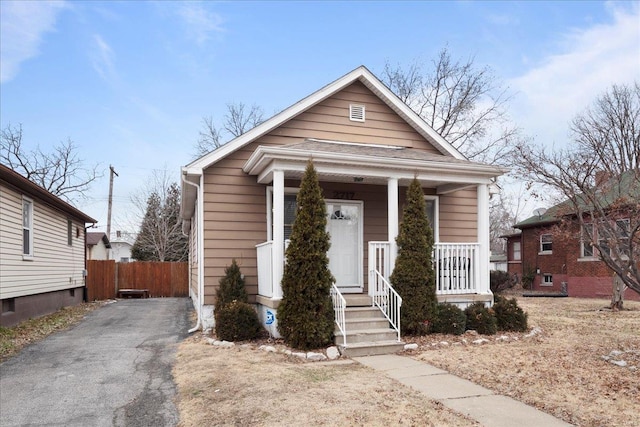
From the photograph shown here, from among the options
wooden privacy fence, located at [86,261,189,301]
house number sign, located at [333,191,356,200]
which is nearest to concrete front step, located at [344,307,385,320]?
house number sign, located at [333,191,356,200]

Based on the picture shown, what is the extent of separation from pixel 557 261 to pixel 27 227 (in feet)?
68.0

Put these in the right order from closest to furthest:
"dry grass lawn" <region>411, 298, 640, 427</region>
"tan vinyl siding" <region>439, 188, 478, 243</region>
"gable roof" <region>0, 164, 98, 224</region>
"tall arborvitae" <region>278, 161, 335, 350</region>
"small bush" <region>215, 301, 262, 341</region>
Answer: "dry grass lawn" <region>411, 298, 640, 427</region>
"tall arborvitae" <region>278, 161, 335, 350</region>
"small bush" <region>215, 301, 262, 341</region>
"gable roof" <region>0, 164, 98, 224</region>
"tan vinyl siding" <region>439, 188, 478, 243</region>

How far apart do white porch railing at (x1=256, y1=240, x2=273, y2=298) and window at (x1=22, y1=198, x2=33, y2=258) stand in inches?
255

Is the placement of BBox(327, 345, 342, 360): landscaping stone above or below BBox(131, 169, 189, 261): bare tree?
below

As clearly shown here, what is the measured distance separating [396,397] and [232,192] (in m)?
5.94

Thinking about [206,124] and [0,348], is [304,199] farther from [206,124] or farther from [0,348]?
[206,124]

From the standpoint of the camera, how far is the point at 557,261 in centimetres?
2245

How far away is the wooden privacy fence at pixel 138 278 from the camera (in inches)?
822

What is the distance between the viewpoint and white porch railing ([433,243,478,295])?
9.70 meters

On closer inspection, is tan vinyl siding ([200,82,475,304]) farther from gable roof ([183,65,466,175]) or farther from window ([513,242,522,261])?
window ([513,242,522,261])

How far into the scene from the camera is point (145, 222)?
3216 centimetres

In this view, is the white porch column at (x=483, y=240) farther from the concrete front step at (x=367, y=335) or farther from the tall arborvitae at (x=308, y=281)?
the tall arborvitae at (x=308, y=281)

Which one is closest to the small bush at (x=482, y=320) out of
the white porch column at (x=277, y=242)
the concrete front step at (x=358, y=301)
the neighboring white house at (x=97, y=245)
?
the concrete front step at (x=358, y=301)

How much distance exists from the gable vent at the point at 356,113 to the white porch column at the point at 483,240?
3.07 metres
